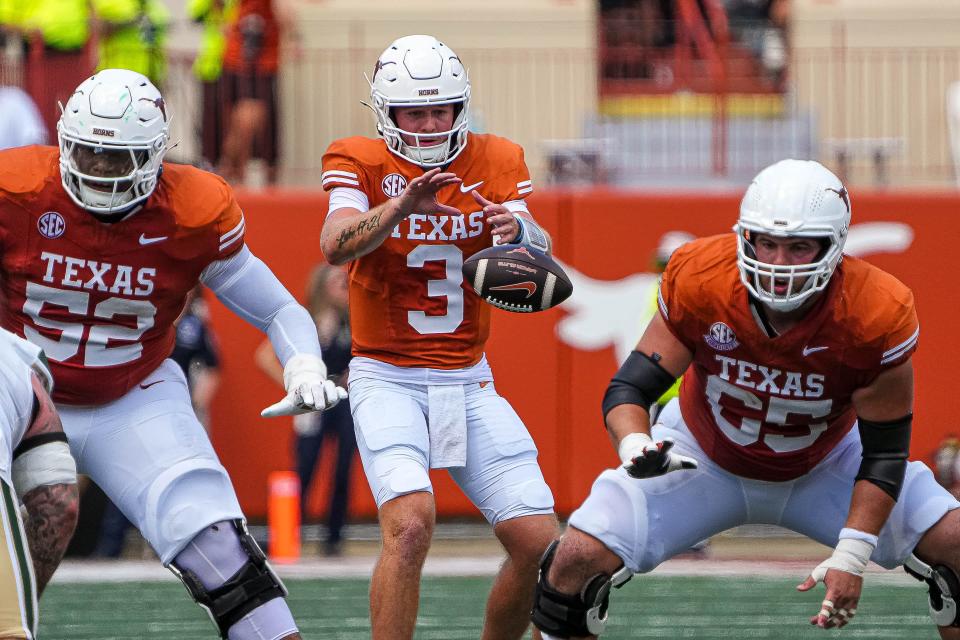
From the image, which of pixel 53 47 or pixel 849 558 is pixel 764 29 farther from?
pixel 849 558

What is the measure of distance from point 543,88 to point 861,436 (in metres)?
6.46

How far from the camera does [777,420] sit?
15.8 ft

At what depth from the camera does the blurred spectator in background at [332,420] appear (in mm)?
8875

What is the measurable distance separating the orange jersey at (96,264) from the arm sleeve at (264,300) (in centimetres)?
5

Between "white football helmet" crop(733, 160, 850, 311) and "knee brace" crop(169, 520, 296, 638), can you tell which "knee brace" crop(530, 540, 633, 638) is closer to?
"knee brace" crop(169, 520, 296, 638)

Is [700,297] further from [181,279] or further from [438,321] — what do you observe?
[181,279]

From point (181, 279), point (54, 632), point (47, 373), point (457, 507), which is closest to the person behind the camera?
point (47, 373)

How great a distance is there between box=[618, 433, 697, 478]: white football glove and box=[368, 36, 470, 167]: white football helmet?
1.23m

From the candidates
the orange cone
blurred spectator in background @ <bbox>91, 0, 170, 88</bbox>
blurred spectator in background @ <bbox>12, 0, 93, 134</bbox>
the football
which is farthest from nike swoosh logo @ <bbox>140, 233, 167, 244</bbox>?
blurred spectator in background @ <bbox>12, 0, 93, 134</bbox>

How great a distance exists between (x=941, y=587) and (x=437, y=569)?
13.0 feet

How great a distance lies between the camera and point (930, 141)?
1102 centimetres

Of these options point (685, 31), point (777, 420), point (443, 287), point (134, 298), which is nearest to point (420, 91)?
point (443, 287)

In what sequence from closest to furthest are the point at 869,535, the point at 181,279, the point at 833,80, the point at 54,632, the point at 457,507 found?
1. the point at 869,535
2. the point at 181,279
3. the point at 54,632
4. the point at 457,507
5. the point at 833,80

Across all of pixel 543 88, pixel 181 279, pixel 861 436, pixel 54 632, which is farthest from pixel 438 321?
pixel 543 88
